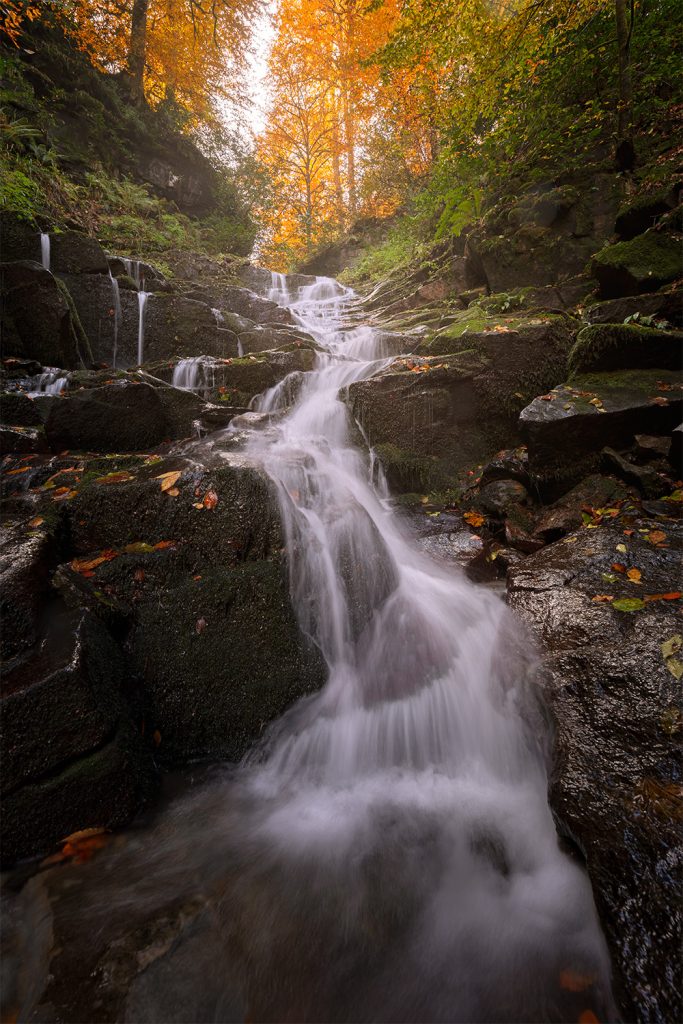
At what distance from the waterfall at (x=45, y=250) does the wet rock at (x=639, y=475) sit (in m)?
10.4

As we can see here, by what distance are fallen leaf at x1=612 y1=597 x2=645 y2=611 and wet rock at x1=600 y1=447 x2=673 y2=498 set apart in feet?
5.68

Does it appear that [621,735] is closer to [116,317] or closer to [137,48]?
[116,317]

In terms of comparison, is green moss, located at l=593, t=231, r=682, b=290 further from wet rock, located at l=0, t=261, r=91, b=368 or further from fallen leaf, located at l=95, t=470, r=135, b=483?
wet rock, located at l=0, t=261, r=91, b=368

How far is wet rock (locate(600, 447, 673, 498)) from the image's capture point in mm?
3742

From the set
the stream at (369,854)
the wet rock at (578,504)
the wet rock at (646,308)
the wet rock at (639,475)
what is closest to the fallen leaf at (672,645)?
the stream at (369,854)

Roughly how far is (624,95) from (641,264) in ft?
12.3

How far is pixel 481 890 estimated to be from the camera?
6.68ft

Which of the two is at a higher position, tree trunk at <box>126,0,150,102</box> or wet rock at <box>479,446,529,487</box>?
tree trunk at <box>126,0,150,102</box>

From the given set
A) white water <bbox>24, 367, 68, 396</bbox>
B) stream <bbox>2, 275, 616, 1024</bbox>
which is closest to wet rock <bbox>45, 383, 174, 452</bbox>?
white water <bbox>24, 367, 68, 396</bbox>

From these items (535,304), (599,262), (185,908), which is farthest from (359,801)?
(535,304)

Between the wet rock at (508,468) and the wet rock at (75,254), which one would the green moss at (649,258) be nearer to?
the wet rock at (508,468)

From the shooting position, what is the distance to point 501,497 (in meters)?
4.61

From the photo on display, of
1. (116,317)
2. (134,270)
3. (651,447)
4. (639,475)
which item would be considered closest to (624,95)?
(651,447)

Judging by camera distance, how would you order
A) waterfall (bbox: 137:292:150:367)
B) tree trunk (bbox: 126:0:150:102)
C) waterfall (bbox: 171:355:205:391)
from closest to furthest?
1. waterfall (bbox: 171:355:205:391)
2. waterfall (bbox: 137:292:150:367)
3. tree trunk (bbox: 126:0:150:102)
